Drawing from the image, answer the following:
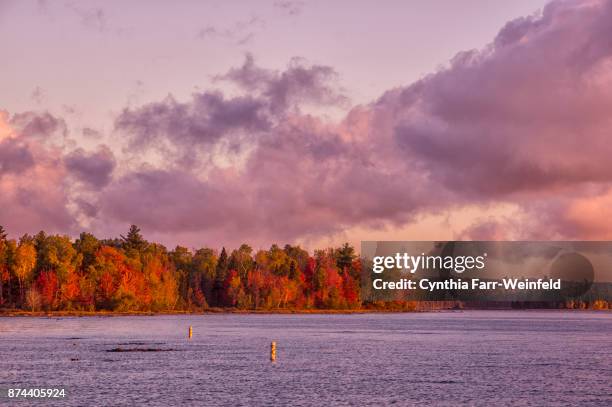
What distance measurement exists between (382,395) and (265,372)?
18503 millimetres

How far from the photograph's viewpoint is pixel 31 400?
60531 millimetres

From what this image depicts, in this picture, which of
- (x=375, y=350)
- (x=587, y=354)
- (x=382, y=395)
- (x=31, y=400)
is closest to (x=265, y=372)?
(x=382, y=395)

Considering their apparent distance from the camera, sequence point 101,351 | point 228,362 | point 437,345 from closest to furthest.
Answer: point 228,362 → point 101,351 → point 437,345

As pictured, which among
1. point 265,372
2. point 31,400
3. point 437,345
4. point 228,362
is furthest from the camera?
point 437,345

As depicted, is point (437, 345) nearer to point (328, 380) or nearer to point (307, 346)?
point (307, 346)

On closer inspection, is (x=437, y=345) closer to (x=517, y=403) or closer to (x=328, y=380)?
(x=328, y=380)

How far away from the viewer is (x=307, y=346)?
397 feet

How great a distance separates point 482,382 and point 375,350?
127 feet

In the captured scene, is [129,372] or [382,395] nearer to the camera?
[382,395]

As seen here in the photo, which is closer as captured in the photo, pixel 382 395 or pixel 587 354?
pixel 382 395

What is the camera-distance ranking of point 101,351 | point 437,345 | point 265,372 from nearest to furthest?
point 265,372 → point 101,351 → point 437,345

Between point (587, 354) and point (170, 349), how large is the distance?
5207cm

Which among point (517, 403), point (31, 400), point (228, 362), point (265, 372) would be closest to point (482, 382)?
point (517, 403)

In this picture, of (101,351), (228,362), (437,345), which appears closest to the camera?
(228,362)
